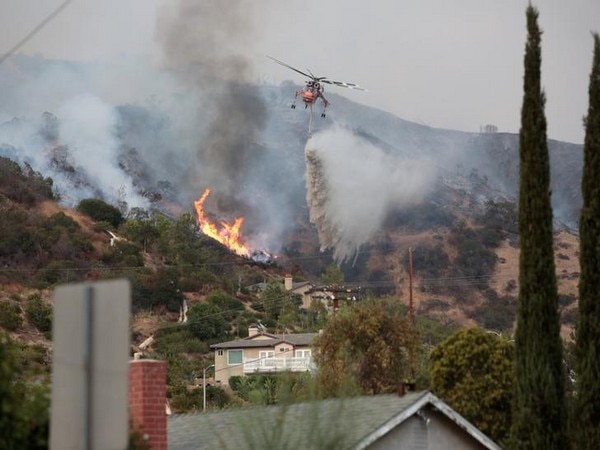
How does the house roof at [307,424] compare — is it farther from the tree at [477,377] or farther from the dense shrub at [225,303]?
the dense shrub at [225,303]

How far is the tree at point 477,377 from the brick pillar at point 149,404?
25808 mm

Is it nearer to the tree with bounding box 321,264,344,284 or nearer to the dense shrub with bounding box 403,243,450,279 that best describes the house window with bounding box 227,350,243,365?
the tree with bounding box 321,264,344,284

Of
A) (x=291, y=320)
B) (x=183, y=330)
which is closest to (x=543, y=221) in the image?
(x=183, y=330)

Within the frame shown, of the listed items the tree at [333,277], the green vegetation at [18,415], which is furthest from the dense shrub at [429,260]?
the green vegetation at [18,415]

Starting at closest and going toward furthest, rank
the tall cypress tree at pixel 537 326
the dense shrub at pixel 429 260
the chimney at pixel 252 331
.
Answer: the tall cypress tree at pixel 537 326 < the chimney at pixel 252 331 < the dense shrub at pixel 429 260

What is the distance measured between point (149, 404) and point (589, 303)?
11.9 meters

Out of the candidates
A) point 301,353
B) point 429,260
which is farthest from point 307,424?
point 429,260

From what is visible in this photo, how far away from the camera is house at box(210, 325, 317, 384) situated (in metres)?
98.1

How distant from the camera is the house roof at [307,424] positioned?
17938mm

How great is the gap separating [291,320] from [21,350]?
4572cm

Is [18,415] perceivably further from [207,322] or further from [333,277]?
[333,277]

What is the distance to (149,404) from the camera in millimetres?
20484

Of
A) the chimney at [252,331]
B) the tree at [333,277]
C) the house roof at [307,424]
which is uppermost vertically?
the tree at [333,277]

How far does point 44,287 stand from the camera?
4422 inches
